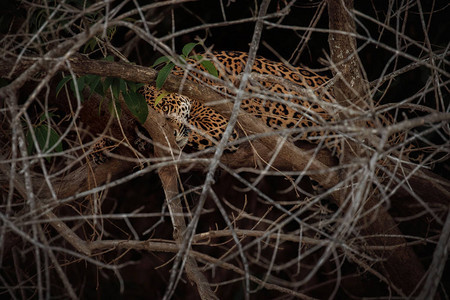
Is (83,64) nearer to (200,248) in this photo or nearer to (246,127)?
(246,127)

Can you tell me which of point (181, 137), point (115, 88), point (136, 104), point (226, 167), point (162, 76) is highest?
point (226, 167)

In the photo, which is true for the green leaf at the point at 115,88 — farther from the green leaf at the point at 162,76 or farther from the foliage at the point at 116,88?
the green leaf at the point at 162,76

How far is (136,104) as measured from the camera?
2.86m

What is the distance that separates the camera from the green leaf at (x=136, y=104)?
285cm

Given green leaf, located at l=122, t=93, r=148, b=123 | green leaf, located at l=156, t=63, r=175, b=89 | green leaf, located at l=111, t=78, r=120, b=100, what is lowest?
green leaf, located at l=122, t=93, r=148, b=123

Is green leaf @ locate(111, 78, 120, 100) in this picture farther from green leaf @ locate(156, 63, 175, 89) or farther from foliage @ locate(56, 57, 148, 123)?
green leaf @ locate(156, 63, 175, 89)

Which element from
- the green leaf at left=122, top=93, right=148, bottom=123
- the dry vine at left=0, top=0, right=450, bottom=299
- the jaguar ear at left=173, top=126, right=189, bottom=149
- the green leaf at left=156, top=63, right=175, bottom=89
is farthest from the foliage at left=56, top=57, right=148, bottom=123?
the jaguar ear at left=173, top=126, right=189, bottom=149

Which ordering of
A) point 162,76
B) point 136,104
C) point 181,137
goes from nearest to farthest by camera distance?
point 162,76
point 136,104
point 181,137

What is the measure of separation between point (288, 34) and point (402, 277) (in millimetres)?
2388

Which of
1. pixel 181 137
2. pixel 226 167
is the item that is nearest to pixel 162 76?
pixel 226 167

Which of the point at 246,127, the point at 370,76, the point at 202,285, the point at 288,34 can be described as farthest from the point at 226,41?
the point at 202,285

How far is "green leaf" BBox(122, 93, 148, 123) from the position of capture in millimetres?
2854

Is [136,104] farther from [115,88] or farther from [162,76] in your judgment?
[162,76]

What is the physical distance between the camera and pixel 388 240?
Result: 10.9 feet
